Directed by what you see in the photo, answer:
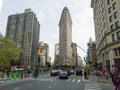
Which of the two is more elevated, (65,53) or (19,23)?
(19,23)

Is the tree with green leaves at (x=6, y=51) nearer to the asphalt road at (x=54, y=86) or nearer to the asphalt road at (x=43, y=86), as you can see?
the asphalt road at (x=54, y=86)

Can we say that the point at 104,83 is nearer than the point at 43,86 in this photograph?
No

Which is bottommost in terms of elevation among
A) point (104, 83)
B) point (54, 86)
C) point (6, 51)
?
point (104, 83)

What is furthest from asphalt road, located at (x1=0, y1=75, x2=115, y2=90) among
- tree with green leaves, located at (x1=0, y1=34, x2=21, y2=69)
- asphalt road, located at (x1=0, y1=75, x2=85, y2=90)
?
tree with green leaves, located at (x1=0, y1=34, x2=21, y2=69)

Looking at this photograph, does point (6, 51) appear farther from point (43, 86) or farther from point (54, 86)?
point (54, 86)

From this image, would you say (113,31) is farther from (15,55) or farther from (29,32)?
(29,32)

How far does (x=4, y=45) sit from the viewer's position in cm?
5856

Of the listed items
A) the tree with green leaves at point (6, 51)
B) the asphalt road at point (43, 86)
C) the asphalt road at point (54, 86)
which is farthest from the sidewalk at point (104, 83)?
the tree with green leaves at point (6, 51)

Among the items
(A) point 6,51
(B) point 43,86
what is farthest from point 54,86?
(A) point 6,51

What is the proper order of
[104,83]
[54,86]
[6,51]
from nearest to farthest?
[54,86]
[104,83]
[6,51]

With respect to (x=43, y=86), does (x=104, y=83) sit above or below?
below

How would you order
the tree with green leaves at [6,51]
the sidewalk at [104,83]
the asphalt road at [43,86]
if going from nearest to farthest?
the asphalt road at [43,86] < the sidewalk at [104,83] < the tree with green leaves at [6,51]

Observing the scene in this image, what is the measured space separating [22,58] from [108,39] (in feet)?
325

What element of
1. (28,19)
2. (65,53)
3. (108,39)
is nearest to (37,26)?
(28,19)
